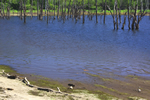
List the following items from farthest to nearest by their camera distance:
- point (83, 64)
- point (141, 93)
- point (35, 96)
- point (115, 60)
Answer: point (115, 60)
point (83, 64)
point (141, 93)
point (35, 96)

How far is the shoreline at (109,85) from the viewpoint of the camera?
7844mm

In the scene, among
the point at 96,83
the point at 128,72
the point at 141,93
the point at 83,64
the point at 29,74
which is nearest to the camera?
the point at 141,93

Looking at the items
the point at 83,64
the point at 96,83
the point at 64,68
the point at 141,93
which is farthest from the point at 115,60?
the point at 141,93

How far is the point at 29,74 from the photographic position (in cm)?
1027

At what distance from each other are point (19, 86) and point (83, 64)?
5241 mm

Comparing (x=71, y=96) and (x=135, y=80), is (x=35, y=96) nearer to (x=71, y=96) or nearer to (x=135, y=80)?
(x=71, y=96)

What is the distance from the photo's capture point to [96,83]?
9.09 meters

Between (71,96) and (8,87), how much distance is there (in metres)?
2.01

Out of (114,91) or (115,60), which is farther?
(115,60)

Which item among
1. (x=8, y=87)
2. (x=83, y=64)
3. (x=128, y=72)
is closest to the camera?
(x=8, y=87)

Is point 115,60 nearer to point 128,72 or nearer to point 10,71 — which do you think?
point 128,72

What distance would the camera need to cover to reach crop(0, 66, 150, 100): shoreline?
7.84 metres

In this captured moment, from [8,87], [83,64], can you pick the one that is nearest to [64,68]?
[83,64]

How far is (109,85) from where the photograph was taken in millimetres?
8867
